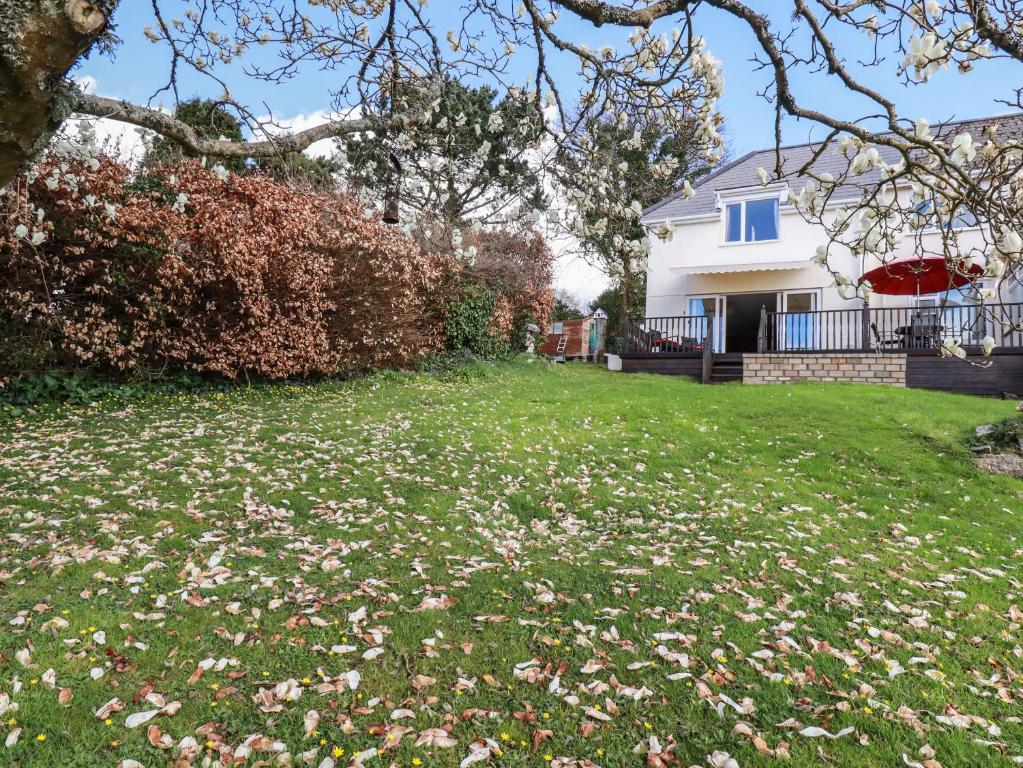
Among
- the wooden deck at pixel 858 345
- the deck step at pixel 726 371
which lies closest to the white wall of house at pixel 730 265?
the wooden deck at pixel 858 345

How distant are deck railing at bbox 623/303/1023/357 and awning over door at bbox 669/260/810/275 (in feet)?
4.93

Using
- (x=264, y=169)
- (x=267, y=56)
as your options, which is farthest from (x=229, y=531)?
(x=264, y=169)

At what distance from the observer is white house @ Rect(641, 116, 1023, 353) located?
17020 mm

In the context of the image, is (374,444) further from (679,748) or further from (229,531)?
(679,748)

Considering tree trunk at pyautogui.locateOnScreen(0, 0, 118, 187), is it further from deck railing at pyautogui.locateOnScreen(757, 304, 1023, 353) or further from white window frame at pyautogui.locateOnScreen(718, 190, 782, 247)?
white window frame at pyautogui.locateOnScreen(718, 190, 782, 247)

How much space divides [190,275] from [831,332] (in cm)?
1560

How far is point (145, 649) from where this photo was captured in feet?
10.2

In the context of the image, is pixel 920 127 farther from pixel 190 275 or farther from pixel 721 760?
pixel 190 275

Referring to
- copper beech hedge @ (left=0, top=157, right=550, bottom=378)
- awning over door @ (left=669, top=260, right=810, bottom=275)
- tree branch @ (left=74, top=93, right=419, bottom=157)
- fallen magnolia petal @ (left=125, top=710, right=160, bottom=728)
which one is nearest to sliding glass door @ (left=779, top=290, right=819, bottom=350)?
awning over door @ (left=669, top=260, right=810, bottom=275)

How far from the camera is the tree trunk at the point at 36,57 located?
5.53ft

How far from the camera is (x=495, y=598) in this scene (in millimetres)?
3990

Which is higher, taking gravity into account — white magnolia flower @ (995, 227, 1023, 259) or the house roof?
the house roof

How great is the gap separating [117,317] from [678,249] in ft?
51.7

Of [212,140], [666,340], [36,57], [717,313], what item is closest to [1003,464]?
[212,140]
